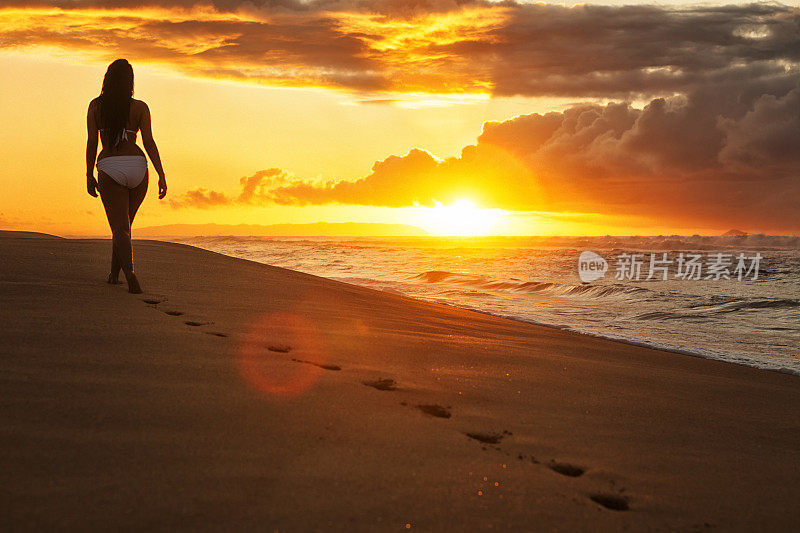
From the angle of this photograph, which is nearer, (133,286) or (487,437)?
(487,437)

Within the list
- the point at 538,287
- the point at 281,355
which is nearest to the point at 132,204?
the point at 281,355

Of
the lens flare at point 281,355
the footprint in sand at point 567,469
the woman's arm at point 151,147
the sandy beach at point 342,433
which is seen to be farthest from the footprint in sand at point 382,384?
the woman's arm at point 151,147

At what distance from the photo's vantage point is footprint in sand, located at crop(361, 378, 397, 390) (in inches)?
117

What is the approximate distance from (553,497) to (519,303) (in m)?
10.4

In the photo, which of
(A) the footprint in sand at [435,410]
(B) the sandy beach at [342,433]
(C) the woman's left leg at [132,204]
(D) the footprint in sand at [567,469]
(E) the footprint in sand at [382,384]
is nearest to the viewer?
(B) the sandy beach at [342,433]

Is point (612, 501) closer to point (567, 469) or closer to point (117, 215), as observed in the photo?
point (567, 469)

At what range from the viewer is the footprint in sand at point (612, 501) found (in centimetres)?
201

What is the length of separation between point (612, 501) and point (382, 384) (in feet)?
4.19

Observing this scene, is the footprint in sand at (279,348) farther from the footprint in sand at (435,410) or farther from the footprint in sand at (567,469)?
the footprint in sand at (567,469)

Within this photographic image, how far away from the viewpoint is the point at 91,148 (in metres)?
4.79

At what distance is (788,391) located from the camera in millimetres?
4668

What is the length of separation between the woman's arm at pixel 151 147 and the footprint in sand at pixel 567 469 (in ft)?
12.9

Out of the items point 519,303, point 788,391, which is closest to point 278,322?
point 788,391

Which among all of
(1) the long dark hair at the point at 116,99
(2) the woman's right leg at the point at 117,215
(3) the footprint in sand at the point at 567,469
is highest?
(1) the long dark hair at the point at 116,99
